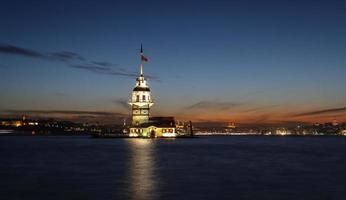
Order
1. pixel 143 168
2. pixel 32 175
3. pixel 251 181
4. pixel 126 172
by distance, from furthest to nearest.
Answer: pixel 143 168 < pixel 126 172 < pixel 32 175 < pixel 251 181

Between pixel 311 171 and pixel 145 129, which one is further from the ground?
pixel 145 129

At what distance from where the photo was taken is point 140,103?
16125 cm

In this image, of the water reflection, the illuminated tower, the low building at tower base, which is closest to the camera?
the water reflection

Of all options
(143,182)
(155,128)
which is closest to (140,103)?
(155,128)

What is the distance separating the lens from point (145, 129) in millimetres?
156375

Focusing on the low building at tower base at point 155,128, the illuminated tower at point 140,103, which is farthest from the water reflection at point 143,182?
the illuminated tower at point 140,103

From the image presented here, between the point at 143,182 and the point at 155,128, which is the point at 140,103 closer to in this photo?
the point at 155,128

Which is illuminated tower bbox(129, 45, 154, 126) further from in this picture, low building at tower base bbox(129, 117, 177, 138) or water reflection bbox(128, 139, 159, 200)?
water reflection bbox(128, 139, 159, 200)

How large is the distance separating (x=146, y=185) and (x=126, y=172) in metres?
9.74

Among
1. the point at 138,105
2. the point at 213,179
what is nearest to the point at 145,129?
the point at 138,105

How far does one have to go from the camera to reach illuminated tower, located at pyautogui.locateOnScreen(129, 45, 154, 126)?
160500mm

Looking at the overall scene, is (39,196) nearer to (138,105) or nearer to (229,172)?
(229,172)

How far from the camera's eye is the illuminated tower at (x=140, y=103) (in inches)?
6319

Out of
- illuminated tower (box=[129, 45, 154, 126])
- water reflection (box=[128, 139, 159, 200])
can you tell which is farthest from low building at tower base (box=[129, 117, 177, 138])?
water reflection (box=[128, 139, 159, 200])
